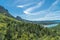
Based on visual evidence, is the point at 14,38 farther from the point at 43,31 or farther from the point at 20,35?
the point at 43,31

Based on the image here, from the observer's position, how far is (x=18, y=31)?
87.1 meters

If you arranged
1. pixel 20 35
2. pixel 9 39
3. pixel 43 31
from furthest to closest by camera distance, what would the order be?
1. pixel 43 31
2. pixel 20 35
3. pixel 9 39

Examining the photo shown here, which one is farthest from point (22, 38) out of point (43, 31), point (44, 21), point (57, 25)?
point (57, 25)

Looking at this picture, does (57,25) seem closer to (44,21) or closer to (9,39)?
(44,21)

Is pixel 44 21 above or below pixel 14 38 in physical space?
above

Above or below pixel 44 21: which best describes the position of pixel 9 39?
below

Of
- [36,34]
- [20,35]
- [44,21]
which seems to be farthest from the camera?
[44,21]

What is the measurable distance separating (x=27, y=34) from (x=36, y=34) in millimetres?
5651

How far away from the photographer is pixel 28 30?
93.8 meters

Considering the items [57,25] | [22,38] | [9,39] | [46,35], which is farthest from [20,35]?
[57,25]

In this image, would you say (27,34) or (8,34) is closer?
(8,34)

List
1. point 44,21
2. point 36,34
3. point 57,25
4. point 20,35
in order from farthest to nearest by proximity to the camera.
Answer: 1. point 57,25
2. point 44,21
3. point 36,34
4. point 20,35

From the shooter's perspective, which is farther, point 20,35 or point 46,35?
point 46,35

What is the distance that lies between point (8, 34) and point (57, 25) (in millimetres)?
77016
